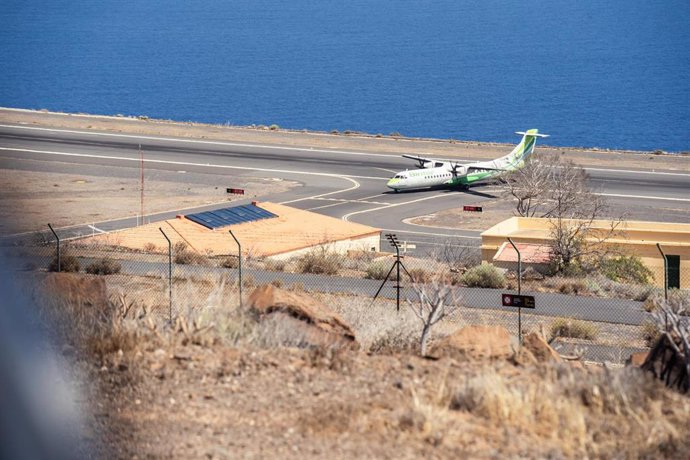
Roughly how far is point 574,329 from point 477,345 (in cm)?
1209

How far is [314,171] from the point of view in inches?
3034

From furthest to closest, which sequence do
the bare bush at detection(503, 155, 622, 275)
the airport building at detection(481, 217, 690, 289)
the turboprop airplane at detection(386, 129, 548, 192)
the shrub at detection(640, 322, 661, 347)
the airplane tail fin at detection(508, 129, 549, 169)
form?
the airplane tail fin at detection(508, 129, 549, 169) < the turboprop airplane at detection(386, 129, 548, 192) < the bare bush at detection(503, 155, 622, 275) < the airport building at detection(481, 217, 690, 289) < the shrub at detection(640, 322, 661, 347)

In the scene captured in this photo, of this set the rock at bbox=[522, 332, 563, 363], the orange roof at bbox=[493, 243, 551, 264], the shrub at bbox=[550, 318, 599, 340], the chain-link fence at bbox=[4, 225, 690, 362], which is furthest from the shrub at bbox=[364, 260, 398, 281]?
the rock at bbox=[522, 332, 563, 363]

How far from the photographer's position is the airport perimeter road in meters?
63.2

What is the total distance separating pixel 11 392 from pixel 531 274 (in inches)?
1382

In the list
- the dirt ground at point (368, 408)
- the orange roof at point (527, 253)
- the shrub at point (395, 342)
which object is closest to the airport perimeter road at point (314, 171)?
the orange roof at point (527, 253)

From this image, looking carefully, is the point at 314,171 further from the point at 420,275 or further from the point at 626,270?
the point at 420,275

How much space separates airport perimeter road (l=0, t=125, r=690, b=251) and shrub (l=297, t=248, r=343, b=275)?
14617 mm

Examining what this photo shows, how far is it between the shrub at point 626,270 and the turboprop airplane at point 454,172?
91.1ft

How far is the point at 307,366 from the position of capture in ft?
→ 42.4

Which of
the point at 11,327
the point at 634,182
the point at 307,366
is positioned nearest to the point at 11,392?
the point at 11,327

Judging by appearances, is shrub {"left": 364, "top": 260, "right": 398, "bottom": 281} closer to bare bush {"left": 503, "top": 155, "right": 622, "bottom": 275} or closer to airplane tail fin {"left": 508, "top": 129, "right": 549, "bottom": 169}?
bare bush {"left": 503, "top": 155, "right": 622, "bottom": 275}

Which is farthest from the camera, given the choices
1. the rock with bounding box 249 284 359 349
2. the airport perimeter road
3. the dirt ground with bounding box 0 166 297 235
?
the airport perimeter road

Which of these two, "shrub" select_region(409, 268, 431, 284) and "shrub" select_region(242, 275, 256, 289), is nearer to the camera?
"shrub" select_region(242, 275, 256, 289)
